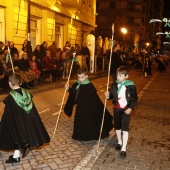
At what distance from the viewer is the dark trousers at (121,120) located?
524cm

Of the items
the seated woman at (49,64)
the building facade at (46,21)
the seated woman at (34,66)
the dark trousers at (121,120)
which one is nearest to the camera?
the dark trousers at (121,120)

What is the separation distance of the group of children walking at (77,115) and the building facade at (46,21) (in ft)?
34.0

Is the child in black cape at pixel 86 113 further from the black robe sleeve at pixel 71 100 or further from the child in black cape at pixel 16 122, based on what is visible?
the child in black cape at pixel 16 122

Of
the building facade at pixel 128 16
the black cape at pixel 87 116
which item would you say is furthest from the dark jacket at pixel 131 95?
the building facade at pixel 128 16

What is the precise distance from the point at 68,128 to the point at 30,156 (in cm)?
197

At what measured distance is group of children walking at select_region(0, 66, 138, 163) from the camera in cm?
465

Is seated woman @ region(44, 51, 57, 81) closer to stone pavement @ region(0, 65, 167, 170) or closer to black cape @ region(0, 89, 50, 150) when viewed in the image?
stone pavement @ region(0, 65, 167, 170)

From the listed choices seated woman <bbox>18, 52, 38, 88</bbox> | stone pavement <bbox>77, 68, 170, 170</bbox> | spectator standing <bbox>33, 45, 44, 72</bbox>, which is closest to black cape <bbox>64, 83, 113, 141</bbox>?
stone pavement <bbox>77, 68, 170, 170</bbox>

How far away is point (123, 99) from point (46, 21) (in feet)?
50.9

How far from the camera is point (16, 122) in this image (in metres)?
4.65

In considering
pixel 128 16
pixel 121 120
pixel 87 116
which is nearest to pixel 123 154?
pixel 121 120

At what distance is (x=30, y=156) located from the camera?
200 inches

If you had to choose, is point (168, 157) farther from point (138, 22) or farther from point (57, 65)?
point (138, 22)

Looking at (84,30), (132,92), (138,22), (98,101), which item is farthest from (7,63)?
(138,22)
